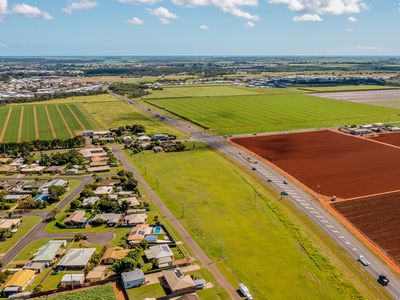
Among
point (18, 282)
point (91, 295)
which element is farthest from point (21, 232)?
point (91, 295)

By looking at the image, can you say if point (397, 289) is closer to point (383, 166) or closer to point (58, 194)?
point (383, 166)

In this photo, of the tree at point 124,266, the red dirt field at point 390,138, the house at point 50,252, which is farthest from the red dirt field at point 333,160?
the house at point 50,252

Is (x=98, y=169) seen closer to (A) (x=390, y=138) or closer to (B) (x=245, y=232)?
(B) (x=245, y=232)

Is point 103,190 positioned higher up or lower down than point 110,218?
higher up

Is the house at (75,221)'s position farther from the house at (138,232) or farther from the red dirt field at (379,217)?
the red dirt field at (379,217)

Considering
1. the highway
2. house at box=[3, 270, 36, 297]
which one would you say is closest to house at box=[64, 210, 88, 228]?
house at box=[3, 270, 36, 297]

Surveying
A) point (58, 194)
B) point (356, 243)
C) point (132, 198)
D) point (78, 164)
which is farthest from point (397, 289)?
point (78, 164)
